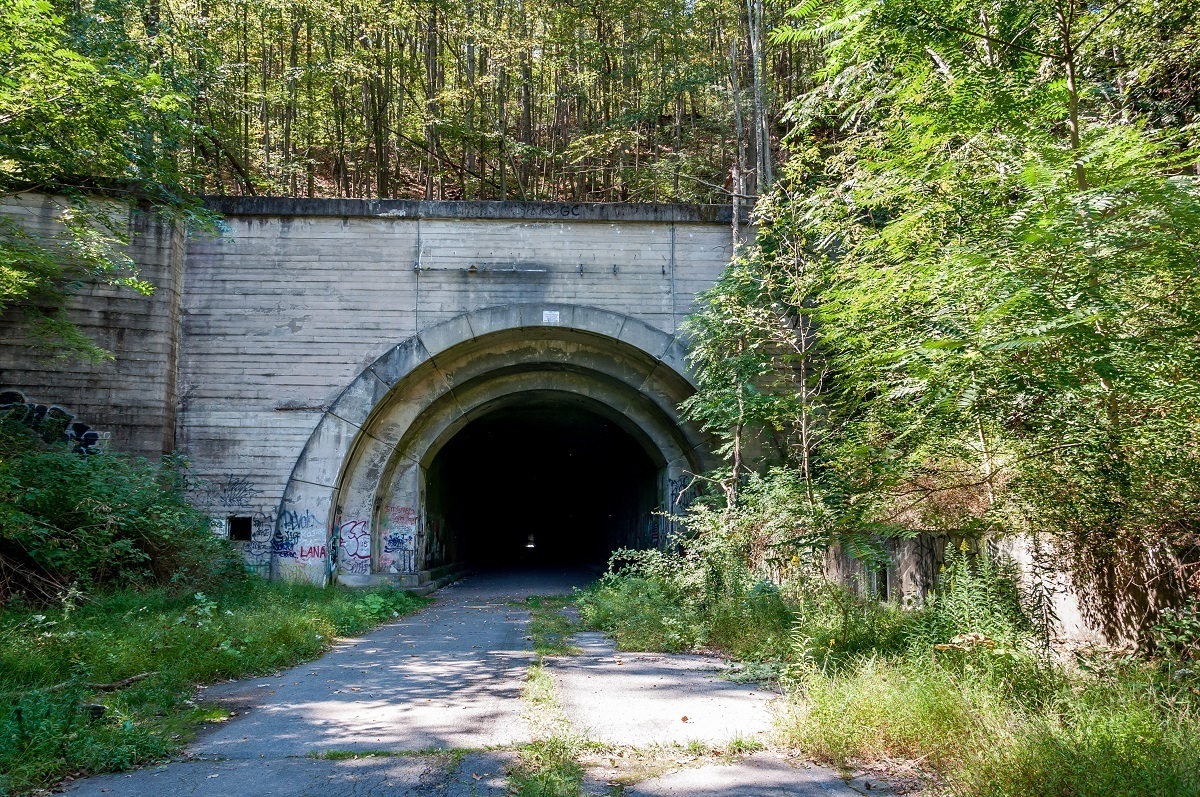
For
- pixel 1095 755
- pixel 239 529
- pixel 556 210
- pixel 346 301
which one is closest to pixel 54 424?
pixel 239 529

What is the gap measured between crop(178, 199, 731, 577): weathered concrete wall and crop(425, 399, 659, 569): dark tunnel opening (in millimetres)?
3668

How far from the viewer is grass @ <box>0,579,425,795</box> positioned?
4.45 metres

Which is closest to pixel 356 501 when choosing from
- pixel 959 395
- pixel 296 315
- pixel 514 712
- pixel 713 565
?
pixel 296 315

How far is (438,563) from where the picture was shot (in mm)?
18875

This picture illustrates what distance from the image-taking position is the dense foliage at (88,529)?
8836 millimetres

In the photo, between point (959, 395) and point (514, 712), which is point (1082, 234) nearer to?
point (959, 395)

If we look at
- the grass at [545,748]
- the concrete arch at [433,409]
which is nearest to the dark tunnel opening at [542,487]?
the concrete arch at [433,409]

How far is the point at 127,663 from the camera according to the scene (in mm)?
6320

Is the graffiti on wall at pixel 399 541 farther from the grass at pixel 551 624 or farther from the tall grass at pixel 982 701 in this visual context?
the tall grass at pixel 982 701

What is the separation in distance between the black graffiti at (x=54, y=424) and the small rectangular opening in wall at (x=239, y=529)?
7.43 feet

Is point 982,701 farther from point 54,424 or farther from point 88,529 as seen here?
point 54,424

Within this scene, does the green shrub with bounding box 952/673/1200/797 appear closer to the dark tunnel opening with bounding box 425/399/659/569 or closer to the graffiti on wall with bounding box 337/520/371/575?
the dark tunnel opening with bounding box 425/399/659/569

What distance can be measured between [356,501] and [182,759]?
995 centimetres

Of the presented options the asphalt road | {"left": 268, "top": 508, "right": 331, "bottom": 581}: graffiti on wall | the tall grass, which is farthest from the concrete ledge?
the tall grass
